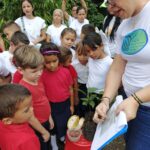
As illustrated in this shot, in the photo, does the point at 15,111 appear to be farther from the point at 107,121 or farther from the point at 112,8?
the point at 112,8

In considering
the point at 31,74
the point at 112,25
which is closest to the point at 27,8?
the point at 112,25

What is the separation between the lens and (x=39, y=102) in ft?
7.91

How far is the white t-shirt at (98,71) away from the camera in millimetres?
3076

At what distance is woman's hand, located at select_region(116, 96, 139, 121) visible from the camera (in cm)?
149

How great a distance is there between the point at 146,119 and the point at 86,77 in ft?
5.90

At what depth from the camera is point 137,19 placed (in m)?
1.58

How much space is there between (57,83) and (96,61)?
1.74 feet

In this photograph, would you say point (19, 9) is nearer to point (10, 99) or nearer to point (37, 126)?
point (37, 126)

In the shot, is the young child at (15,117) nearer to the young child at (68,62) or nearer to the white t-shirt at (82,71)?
the young child at (68,62)

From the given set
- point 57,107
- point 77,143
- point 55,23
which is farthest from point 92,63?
point 55,23

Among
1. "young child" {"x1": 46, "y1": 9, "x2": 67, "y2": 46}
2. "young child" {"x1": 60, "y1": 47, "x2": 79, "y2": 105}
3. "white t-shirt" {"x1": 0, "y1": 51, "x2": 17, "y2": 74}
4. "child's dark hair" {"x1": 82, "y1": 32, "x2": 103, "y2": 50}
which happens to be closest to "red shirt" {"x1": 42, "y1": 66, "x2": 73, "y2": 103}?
"young child" {"x1": 60, "y1": 47, "x2": 79, "y2": 105}

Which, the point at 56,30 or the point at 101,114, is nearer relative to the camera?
the point at 101,114

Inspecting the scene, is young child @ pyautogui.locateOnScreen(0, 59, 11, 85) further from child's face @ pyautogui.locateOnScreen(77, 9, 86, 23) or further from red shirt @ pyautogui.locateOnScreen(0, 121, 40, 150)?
child's face @ pyautogui.locateOnScreen(77, 9, 86, 23)

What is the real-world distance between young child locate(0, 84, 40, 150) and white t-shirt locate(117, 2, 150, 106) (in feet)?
2.00
